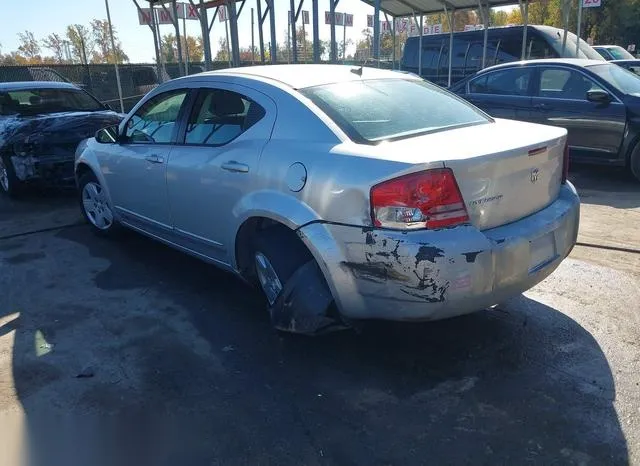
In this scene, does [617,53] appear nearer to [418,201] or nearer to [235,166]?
[235,166]

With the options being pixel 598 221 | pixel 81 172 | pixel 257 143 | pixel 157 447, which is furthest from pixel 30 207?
pixel 598 221

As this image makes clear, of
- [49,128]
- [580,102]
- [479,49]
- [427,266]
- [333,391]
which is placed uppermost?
[479,49]

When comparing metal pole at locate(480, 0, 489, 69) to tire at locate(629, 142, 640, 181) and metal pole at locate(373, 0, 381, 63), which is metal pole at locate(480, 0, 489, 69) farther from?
tire at locate(629, 142, 640, 181)

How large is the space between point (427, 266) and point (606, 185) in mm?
5526

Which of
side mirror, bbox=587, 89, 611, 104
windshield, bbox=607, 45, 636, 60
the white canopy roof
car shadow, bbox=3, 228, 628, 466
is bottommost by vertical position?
car shadow, bbox=3, 228, 628, 466

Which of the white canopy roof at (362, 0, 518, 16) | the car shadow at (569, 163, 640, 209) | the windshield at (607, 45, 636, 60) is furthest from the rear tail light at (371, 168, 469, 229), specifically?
the windshield at (607, 45, 636, 60)

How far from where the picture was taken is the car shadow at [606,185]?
6.16 metres

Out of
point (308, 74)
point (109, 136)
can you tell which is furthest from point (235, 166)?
point (109, 136)

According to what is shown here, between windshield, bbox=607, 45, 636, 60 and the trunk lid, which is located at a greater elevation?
windshield, bbox=607, 45, 636, 60

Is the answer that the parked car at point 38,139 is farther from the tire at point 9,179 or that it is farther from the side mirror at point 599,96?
the side mirror at point 599,96

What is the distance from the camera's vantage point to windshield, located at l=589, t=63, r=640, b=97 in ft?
23.0

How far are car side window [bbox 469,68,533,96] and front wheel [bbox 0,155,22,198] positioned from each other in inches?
265

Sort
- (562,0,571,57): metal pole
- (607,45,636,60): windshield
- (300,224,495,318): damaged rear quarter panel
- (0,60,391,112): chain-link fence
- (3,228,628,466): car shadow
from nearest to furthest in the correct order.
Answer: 1. (3,228,628,466): car shadow
2. (300,224,495,318): damaged rear quarter panel
3. (562,0,571,57): metal pole
4. (607,45,636,60): windshield
5. (0,60,391,112): chain-link fence

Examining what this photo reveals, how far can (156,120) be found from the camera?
4.36m
